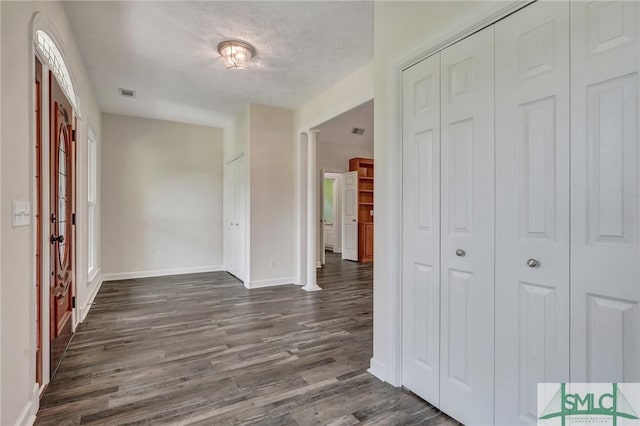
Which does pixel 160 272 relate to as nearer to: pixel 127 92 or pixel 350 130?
pixel 127 92

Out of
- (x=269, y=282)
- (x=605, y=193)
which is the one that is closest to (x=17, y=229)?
(x=605, y=193)

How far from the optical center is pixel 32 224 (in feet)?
5.66

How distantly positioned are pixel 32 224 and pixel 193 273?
4.11m

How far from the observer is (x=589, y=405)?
124 centimetres

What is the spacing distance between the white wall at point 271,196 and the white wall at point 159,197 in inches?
64.8

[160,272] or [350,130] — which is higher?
[350,130]

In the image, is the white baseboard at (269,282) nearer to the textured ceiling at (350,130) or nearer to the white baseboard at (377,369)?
the textured ceiling at (350,130)

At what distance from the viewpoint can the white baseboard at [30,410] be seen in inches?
60.6

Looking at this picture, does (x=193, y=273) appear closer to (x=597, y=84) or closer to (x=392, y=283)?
(x=392, y=283)

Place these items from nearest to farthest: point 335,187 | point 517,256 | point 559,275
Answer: point 559,275 → point 517,256 → point 335,187

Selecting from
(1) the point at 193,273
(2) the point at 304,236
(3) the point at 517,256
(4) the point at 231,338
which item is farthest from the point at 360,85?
(1) the point at 193,273

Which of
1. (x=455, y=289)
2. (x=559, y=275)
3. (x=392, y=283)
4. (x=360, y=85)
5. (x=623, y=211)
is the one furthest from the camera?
(x=360, y=85)

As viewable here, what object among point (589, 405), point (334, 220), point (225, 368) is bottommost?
point (225, 368)

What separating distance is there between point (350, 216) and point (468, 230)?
20.0ft
